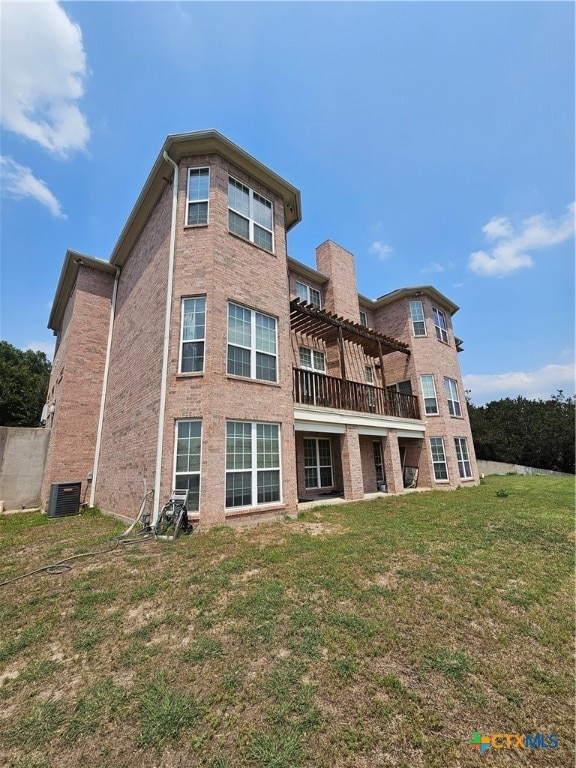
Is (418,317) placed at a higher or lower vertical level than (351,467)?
higher

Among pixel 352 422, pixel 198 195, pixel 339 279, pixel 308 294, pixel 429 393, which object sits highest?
pixel 339 279

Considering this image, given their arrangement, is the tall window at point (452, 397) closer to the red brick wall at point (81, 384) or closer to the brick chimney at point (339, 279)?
the brick chimney at point (339, 279)

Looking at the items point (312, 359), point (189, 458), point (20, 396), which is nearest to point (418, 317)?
point (312, 359)

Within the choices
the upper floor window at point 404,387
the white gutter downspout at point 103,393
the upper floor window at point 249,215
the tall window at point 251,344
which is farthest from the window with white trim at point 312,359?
the white gutter downspout at point 103,393

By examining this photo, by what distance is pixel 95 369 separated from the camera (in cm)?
1239

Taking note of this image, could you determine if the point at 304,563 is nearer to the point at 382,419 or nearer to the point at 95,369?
the point at 382,419

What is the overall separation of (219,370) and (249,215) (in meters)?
5.32

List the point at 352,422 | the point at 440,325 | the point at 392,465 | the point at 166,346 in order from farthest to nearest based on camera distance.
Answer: the point at 440,325 < the point at 392,465 < the point at 352,422 < the point at 166,346

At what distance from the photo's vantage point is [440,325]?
17578mm

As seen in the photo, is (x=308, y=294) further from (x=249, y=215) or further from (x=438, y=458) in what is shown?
(x=438, y=458)

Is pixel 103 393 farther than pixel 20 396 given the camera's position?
No

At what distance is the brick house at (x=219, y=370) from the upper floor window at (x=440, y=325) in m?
3.24

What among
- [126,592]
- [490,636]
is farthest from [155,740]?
[490,636]

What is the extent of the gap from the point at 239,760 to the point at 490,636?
267 cm
